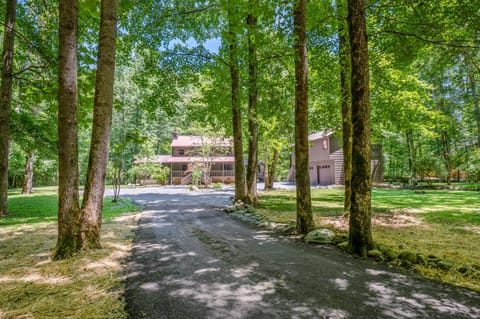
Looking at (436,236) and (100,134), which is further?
(436,236)

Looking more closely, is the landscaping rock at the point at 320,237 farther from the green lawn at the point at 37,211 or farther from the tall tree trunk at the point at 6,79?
the tall tree trunk at the point at 6,79

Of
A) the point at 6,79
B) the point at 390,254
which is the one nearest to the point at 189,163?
the point at 6,79

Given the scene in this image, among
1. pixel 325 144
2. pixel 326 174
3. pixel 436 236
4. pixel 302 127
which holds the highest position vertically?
pixel 325 144

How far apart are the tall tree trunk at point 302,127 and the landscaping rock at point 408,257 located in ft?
6.37

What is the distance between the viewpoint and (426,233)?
5578 millimetres

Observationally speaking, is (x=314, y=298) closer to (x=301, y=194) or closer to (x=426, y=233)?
(x=301, y=194)

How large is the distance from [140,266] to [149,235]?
7.20ft

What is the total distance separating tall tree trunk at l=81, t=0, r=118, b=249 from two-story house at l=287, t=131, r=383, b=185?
2145cm

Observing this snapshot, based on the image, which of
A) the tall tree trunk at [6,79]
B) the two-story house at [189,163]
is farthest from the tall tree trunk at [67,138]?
the two-story house at [189,163]

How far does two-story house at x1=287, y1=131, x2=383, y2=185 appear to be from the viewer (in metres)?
24.5

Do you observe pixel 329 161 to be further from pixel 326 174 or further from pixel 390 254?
pixel 390 254

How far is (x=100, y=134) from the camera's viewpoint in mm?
4215

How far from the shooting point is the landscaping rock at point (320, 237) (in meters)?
4.84

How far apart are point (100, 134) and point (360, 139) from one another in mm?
4421
